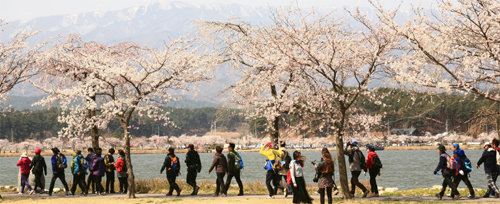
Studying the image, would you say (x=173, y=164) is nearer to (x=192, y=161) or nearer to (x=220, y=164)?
(x=192, y=161)

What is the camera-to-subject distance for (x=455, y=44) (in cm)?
1362

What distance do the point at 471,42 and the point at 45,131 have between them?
530 ft

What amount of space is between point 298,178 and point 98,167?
28.6 feet

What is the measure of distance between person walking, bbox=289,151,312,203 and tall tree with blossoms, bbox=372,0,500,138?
3.26 m

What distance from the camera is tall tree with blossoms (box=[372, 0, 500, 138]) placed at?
1204cm

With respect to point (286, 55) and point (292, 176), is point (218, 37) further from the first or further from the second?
point (292, 176)

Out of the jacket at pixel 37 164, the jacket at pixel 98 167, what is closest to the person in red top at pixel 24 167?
the jacket at pixel 37 164

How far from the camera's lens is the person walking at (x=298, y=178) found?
45.7 ft

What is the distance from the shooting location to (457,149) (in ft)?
53.2

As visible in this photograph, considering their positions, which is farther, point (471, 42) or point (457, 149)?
point (457, 149)

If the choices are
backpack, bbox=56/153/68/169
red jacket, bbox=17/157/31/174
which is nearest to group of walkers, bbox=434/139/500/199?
backpack, bbox=56/153/68/169

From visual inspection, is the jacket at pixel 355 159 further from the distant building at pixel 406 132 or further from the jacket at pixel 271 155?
the distant building at pixel 406 132

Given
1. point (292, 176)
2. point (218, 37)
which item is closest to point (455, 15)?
point (292, 176)

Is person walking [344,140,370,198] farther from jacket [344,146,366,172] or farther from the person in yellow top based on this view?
the person in yellow top
